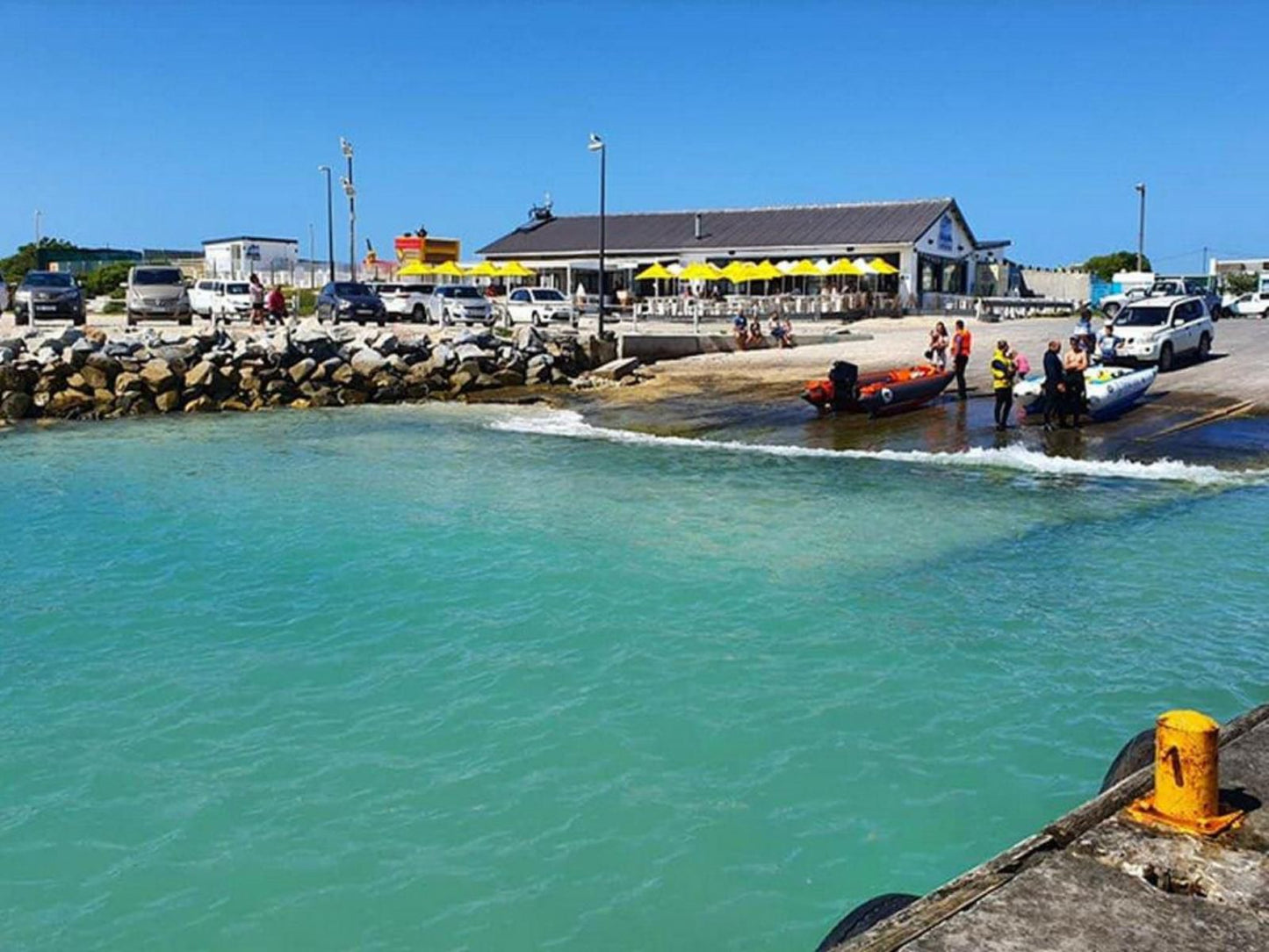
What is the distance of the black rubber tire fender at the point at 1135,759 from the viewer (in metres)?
5.95

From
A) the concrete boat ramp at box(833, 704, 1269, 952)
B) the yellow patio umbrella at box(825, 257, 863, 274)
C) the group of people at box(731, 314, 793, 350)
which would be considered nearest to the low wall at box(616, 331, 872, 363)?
the group of people at box(731, 314, 793, 350)

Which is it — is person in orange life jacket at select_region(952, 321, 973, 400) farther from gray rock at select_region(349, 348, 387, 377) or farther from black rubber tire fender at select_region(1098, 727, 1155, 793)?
black rubber tire fender at select_region(1098, 727, 1155, 793)

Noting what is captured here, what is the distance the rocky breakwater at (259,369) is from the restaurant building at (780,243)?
2230 cm

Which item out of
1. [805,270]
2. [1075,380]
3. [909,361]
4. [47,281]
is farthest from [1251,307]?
[47,281]

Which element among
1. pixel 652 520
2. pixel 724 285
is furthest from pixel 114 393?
pixel 724 285

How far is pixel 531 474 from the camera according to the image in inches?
789

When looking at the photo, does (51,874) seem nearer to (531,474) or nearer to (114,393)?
(531,474)

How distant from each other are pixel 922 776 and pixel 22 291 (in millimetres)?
38618

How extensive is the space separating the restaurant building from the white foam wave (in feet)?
102

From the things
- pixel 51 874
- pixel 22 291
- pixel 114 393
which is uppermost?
pixel 22 291

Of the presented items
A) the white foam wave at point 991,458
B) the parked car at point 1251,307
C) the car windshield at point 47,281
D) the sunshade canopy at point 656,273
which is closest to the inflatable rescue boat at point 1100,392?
the white foam wave at point 991,458

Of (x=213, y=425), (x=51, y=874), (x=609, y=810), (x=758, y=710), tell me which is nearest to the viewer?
(x=51, y=874)

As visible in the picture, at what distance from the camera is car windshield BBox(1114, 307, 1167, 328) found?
96.3ft

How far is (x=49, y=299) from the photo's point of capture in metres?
37.7
